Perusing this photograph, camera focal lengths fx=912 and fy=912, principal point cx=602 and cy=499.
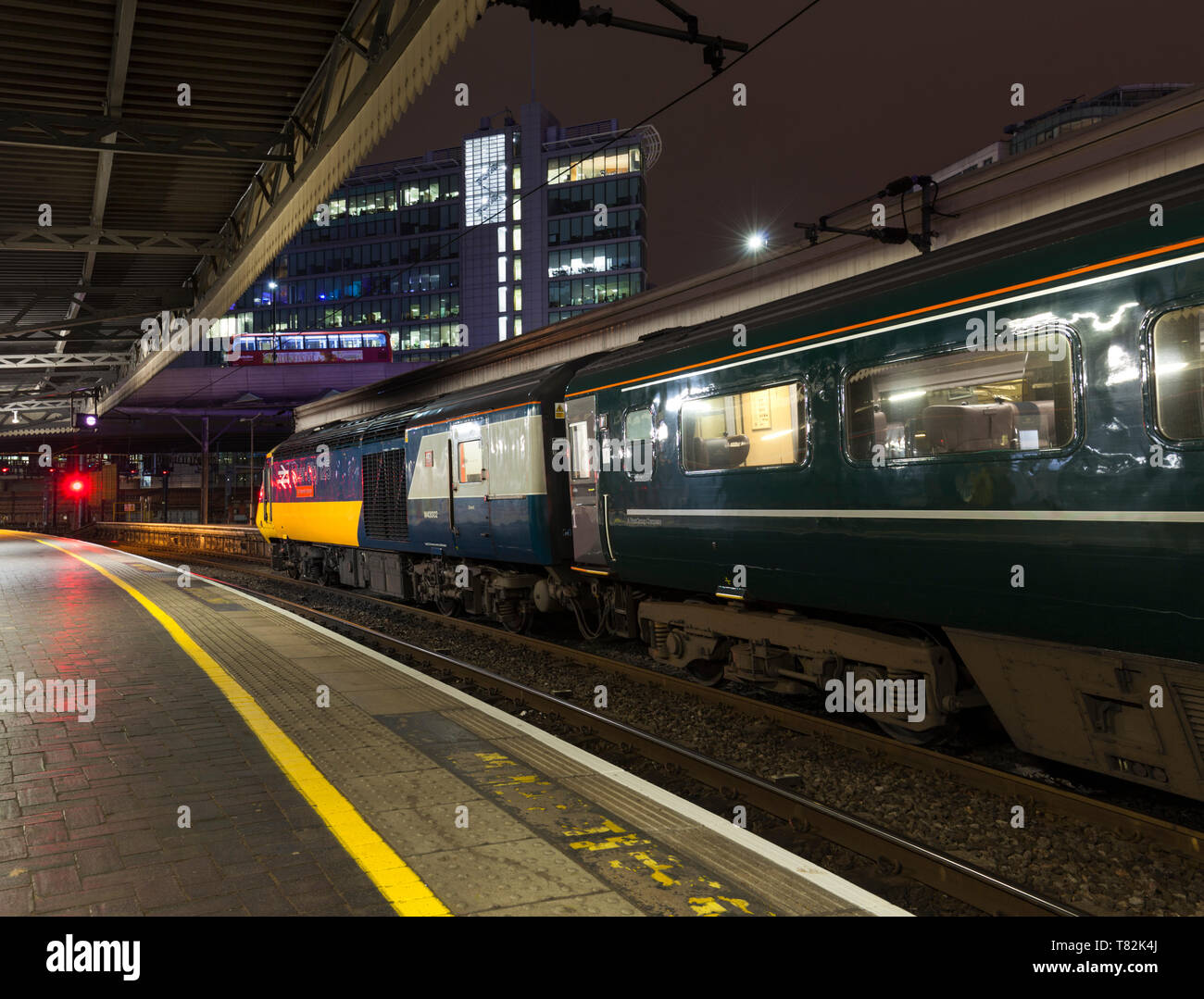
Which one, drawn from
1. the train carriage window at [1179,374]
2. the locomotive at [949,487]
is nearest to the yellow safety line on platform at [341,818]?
the locomotive at [949,487]

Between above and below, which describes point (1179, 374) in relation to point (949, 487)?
above

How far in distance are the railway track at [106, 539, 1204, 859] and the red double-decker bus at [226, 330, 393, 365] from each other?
53.2 metres

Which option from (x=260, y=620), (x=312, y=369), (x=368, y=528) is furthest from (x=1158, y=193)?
(x=312, y=369)

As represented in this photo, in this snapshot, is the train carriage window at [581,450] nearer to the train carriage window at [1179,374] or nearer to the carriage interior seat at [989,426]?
the carriage interior seat at [989,426]

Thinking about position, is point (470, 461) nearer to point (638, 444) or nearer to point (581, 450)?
point (581, 450)

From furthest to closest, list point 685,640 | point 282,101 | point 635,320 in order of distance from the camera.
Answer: point 635,320 < point 282,101 < point 685,640

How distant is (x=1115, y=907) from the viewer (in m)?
4.52

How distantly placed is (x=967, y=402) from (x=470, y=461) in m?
8.14

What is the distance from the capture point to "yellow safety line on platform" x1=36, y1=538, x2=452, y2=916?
154 inches

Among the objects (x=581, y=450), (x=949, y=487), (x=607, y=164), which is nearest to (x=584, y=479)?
(x=581, y=450)

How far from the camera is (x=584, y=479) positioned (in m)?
10.4

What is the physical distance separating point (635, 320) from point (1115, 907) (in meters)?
16.0

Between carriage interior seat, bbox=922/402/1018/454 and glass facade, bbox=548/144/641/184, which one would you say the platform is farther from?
glass facade, bbox=548/144/641/184

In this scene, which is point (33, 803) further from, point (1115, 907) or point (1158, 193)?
point (1158, 193)
